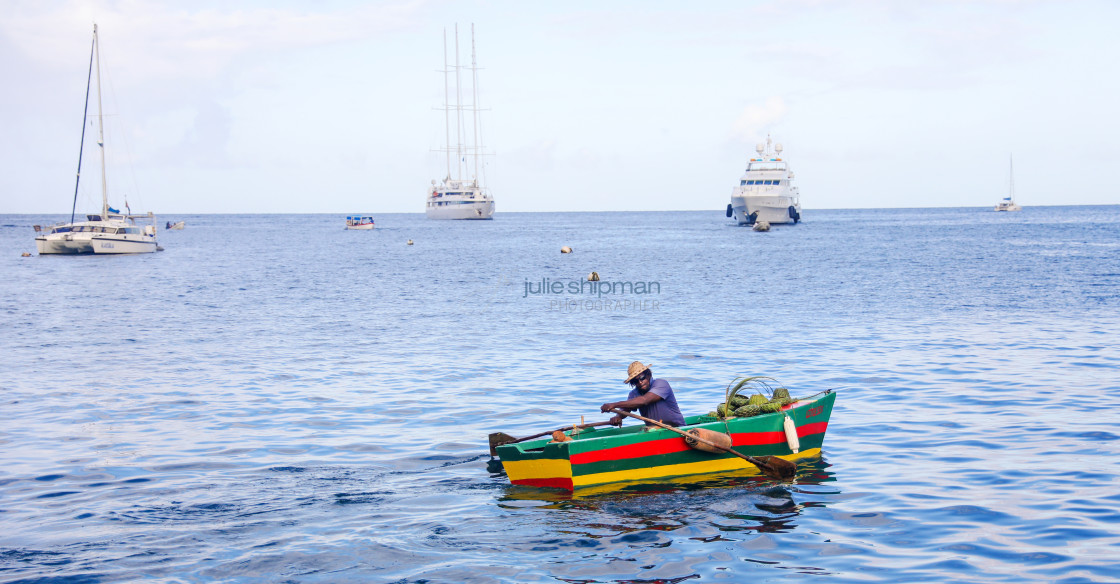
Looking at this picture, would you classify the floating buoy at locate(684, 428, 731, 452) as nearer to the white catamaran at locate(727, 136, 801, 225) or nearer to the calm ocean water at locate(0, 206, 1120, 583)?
the calm ocean water at locate(0, 206, 1120, 583)

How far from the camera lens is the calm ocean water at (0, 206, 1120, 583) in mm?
9422

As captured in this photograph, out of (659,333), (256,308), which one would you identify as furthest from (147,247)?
(659,333)

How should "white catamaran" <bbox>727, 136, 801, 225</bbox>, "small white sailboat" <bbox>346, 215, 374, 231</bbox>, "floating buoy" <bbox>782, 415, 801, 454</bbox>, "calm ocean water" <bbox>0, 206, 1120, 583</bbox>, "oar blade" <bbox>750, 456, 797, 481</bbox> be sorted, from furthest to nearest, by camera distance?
1. "small white sailboat" <bbox>346, 215, 374, 231</bbox>
2. "white catamaran" <bbox>727, 136, 801, 225</bbox>
3. "floating buoy" <bbox>782, 415, 801, 454</bbox>
4. "oar blade" <bbox>750, 456, 797, 481</bbox>
5. "calm ocean water" <bbox>0, 206, 1120, 583</bbox>

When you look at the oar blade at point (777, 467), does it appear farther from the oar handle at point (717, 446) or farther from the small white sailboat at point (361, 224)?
the small white sailboat at point (361, 224)

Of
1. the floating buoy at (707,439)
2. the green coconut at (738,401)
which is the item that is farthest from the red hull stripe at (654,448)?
the green coconut at (738,401)

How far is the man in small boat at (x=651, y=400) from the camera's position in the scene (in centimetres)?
1227

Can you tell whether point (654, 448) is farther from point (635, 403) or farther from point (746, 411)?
point (746, 411)

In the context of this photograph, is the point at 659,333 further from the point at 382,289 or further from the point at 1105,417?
the point at 382,289

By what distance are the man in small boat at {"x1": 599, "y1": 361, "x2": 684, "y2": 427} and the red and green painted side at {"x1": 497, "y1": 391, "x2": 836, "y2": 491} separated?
335mm

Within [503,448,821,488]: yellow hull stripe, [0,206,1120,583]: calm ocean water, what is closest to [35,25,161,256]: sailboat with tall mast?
[0,206,1120,583]: calm ocean water

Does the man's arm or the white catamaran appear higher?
the white catamaran

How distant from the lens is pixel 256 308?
118ft

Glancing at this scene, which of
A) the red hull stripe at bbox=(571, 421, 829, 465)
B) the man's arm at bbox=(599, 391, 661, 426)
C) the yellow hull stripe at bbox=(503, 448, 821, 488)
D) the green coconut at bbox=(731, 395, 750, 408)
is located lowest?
the yellow hull stripe at bbox=(503, 448, 821, 488)

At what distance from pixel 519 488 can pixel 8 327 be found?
1041 inches
